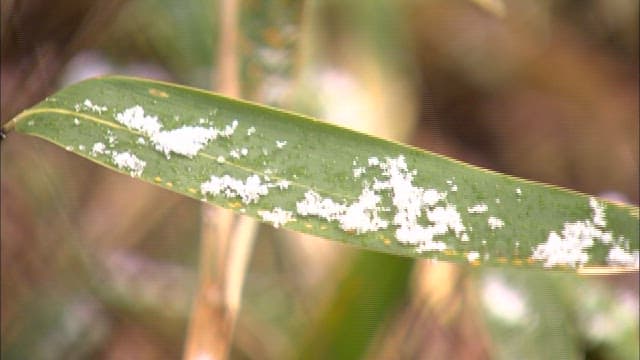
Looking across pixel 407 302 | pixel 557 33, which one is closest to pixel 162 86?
pixel 407 302

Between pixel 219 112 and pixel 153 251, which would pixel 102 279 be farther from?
pixel 219 112

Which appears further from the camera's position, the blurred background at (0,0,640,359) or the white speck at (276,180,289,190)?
the blurred background at (0,0,640,359)

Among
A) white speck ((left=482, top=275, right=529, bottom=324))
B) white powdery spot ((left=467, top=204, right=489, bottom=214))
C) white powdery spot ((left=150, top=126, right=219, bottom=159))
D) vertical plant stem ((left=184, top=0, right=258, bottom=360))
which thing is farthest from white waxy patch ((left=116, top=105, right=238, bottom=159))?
white speck ((left=482, top=275, right=529, bottom=324))

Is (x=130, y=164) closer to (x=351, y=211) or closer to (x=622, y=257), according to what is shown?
(x=351, y=211)

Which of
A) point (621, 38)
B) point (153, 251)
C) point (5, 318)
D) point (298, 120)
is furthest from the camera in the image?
point (621, 38)

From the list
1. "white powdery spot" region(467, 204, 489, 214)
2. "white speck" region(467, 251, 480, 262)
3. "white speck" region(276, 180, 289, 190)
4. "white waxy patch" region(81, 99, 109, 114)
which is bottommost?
"white waxy patch" region(81, 99, 109, 114)

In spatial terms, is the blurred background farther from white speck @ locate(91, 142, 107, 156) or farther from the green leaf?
white speck @ locate(91, 142, 107, 156)

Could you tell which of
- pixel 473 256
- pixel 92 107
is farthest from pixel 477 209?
pixel 92 107
